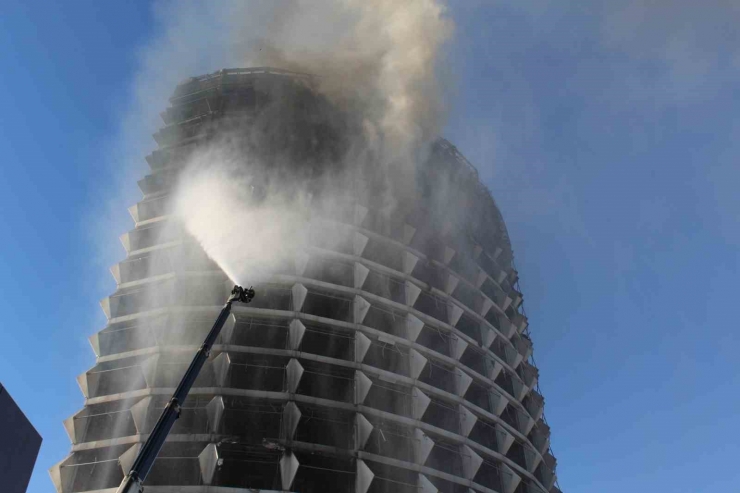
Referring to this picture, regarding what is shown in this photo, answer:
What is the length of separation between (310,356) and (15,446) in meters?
13.6

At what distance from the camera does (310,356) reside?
26.3 metres

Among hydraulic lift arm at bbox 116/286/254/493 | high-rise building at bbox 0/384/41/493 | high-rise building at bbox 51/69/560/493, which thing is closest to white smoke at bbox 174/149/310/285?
high-rise building at bbox 51/69/560/493

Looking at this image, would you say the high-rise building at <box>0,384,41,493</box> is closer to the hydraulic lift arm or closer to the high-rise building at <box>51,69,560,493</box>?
the hydraulic lift arm

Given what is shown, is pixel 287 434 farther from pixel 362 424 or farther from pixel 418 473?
pixel 418 473

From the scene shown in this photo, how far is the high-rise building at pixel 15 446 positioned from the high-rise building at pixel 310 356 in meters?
8.50

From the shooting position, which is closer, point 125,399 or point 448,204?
point 125,399

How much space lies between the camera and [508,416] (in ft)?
110

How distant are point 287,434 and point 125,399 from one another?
7.10 meters

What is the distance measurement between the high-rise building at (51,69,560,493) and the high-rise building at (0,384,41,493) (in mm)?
8501

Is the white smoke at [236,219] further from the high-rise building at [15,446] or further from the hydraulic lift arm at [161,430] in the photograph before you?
the high-rise building at [15,446]

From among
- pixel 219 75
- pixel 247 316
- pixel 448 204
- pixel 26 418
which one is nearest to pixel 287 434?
pixel 247 316

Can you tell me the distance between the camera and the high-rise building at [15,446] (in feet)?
44.1

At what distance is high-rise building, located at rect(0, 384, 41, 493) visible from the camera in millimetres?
13438

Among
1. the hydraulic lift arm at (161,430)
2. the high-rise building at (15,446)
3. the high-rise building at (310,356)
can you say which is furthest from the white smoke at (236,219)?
the high-rise building at (15,446)
